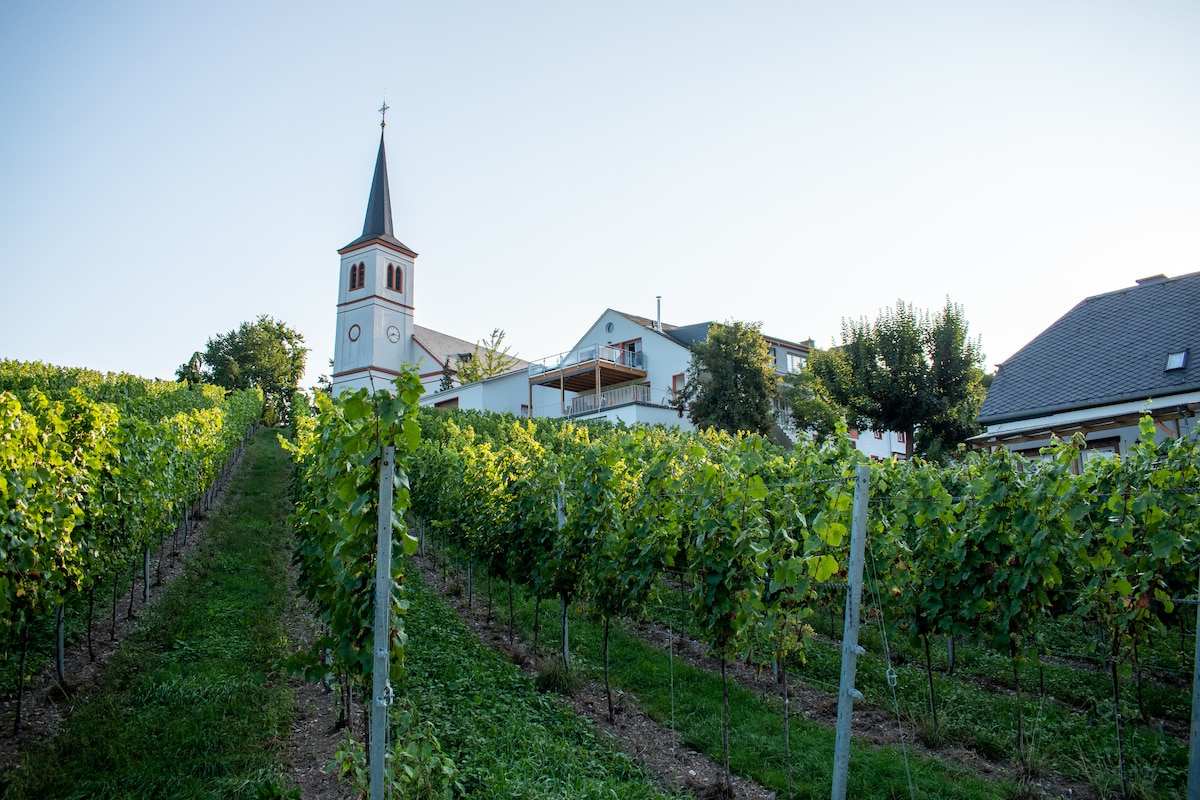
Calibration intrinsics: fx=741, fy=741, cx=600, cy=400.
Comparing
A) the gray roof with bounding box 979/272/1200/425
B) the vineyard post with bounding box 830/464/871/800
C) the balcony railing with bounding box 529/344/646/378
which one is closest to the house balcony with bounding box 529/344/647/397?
the balcony railing with bounding box 529/344/646/378

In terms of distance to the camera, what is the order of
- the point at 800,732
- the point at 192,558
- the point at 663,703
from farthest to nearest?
the point at 192,558 < the point at 663,703 < the point at 800,732

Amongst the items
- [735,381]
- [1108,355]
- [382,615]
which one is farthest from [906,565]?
[735,381]

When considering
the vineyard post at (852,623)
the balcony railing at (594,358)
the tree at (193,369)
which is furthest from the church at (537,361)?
the vineyard post at (852,623)

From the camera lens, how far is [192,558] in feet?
40.5

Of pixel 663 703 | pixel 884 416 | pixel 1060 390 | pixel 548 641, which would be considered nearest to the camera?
pixel 663 703

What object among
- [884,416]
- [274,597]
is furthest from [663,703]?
[884,416]

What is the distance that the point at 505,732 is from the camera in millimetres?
6102

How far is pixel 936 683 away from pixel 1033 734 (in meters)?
1.69

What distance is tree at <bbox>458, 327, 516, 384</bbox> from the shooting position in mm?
48906

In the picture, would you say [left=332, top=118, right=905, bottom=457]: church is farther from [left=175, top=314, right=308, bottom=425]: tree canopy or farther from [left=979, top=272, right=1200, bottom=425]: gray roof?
[left=979, top=272, right=1200, bottom=425]: gray roof

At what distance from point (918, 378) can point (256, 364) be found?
50471mm

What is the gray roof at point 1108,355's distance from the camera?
1773cm

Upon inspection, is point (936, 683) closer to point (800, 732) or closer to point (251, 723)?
point (800, 732)

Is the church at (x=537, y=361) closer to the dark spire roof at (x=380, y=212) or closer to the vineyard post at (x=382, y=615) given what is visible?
the dark spire roof at (x=380, y=212)
